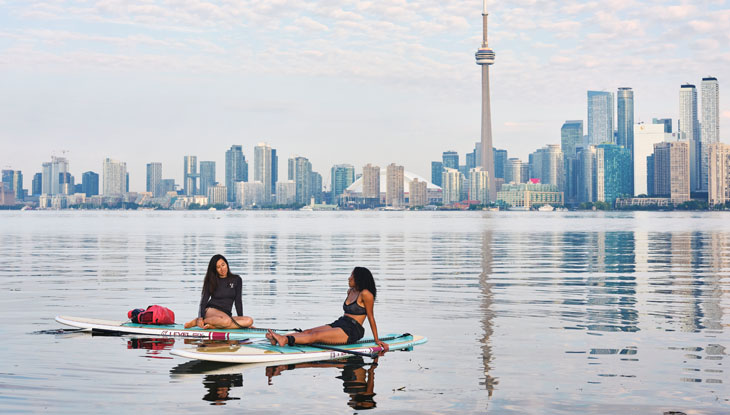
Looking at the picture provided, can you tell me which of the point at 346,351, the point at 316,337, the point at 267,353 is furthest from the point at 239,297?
the point at 346,351

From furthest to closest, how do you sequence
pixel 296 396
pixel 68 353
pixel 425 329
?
pixel 425 329, pixel 68 353, pixel 296 396

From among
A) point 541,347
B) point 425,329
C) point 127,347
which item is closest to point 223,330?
point 127,347

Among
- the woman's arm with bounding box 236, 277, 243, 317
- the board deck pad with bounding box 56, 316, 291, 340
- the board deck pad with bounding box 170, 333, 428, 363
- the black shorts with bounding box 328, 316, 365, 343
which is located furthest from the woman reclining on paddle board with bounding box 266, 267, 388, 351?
the woman's arm with bounding box 236, 277, 243, 317

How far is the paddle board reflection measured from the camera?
12633 mm

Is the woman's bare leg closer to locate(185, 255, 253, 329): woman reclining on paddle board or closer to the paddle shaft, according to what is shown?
the paddle shaft

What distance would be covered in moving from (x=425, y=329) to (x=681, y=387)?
7.55 meters

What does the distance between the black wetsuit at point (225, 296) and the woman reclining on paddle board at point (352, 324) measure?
7.53 ft

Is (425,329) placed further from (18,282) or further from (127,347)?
(18,282)

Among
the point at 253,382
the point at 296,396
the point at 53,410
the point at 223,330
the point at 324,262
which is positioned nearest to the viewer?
the point at 53,410

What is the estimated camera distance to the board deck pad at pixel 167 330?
1748 centimetres

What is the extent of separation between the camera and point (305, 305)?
24938mm

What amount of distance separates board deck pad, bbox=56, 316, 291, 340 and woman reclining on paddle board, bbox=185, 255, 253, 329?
0.50ft

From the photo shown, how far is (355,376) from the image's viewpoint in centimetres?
1440

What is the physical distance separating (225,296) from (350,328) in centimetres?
339
